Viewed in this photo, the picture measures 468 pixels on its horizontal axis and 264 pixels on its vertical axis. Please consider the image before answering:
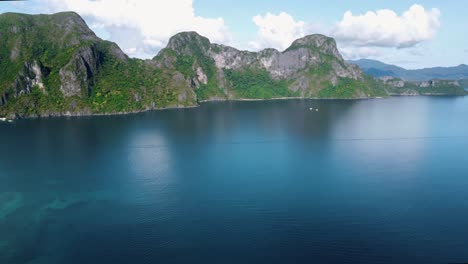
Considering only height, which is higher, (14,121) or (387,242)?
(14,121)

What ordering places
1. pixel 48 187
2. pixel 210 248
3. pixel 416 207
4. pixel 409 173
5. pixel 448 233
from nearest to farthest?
pixel 210 248 → pixel 448 233 → pixel 416 207 → pixel 48 187 → pixel 409 173

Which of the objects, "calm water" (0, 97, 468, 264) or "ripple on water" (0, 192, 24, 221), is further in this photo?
"ripple on water" (0, 192, 24, 221)

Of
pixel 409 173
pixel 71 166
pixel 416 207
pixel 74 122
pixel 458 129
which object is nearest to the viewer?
pixel 416 207

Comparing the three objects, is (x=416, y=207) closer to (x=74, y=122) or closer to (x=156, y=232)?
(x=156, y=232)

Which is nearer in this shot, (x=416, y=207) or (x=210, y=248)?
(x=210, y=248)

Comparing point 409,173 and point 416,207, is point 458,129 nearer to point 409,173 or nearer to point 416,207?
point 409,173

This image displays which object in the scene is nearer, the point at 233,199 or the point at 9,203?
the point at 9,203

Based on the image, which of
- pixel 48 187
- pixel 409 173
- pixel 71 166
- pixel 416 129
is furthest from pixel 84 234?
pixel 416 129

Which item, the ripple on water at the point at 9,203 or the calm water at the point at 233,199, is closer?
the calm water at the point at 233,199
